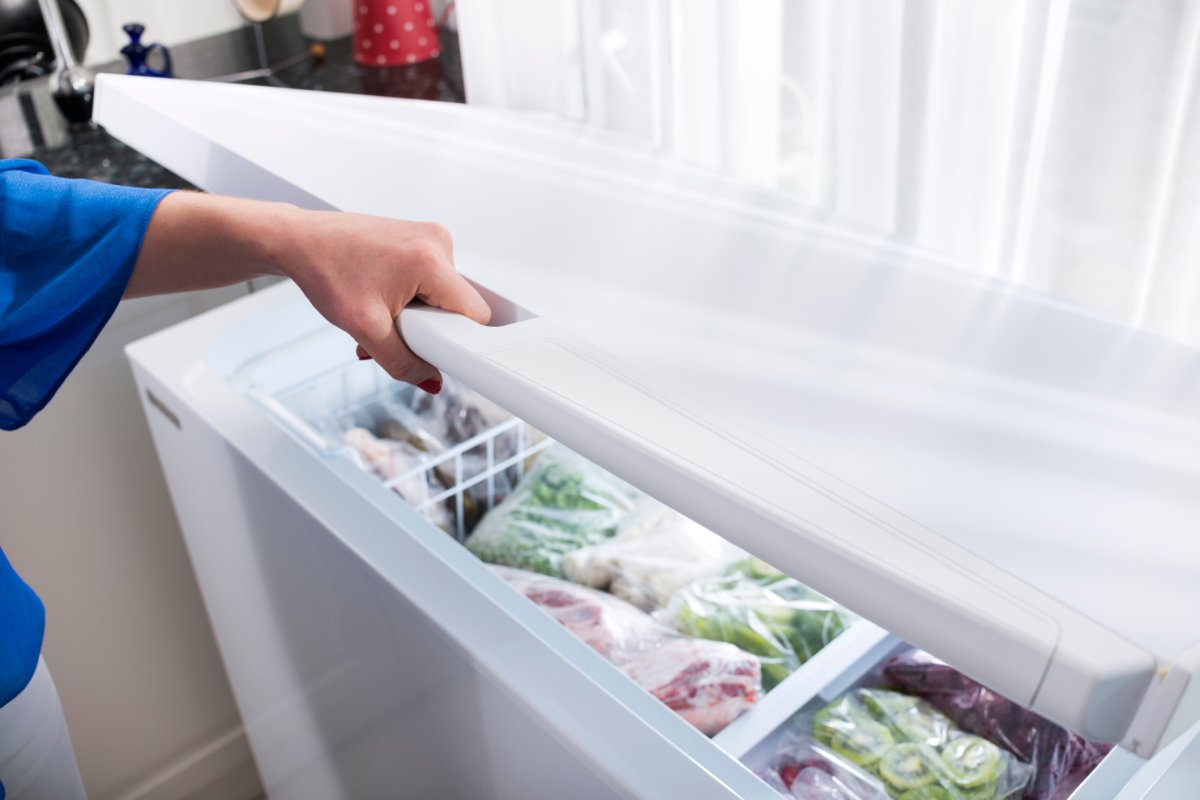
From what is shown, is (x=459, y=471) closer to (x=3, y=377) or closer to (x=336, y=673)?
(x=336, y=673)

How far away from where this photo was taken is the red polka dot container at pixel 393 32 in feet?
5.97

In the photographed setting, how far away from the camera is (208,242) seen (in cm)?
83

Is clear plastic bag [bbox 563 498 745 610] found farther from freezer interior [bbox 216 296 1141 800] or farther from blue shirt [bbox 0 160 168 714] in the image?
blue shirt [bbox 0 160 168 714]

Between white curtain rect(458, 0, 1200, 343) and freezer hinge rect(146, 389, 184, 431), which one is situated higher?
white curtain rect(458, 0, 1200, 343)

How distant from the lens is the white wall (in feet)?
4.71

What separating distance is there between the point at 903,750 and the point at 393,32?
144 centimetres

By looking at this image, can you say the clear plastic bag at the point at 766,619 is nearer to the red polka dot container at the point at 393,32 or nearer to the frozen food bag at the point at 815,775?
the frozen food bag at the point at 815,775

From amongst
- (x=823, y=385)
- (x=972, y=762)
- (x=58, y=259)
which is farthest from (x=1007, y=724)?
(x=58, y=259)

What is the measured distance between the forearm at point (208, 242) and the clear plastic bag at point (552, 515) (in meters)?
0.40

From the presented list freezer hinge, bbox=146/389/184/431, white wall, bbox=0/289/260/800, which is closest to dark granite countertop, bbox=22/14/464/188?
white wall, bbox=0/289/260/800

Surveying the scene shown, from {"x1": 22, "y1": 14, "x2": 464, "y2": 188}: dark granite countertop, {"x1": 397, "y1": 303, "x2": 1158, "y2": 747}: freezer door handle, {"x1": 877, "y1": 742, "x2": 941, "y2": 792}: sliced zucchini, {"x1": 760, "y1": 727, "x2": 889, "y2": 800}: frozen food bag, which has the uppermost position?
{"x1": 397, "y1": 303, "x2": 1158, "y2": 747}: freezer door handle

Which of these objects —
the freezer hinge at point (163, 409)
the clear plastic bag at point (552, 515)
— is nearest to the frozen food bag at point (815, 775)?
the clear plastic bag at point (552, 515)

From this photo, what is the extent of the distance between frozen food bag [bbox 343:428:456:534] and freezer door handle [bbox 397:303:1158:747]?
0.57 m

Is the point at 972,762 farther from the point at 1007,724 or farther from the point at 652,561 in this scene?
the point at 652,561
